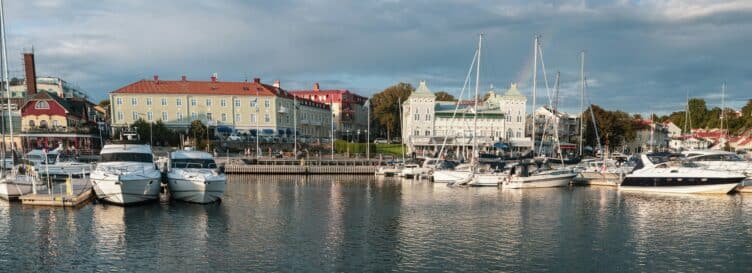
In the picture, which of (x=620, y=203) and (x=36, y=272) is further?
(x=620, y=203)

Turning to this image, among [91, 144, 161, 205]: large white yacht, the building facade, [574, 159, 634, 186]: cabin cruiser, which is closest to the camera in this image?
[91, 144, 161, 205]: large white yacht

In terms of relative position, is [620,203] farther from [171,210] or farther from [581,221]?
[171,210]

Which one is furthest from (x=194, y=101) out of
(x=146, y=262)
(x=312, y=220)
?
(x=146, y=262)

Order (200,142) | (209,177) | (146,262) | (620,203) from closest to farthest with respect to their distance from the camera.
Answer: (146,262), (209,177), (620,203), (200,142)

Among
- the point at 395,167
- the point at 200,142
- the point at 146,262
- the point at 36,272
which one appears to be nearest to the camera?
the point at 36,272

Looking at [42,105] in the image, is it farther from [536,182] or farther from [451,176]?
[536,182]

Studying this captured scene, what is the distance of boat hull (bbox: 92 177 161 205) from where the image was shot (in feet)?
95.5

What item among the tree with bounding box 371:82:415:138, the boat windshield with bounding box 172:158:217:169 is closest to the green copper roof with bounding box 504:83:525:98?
the tree with bounding box 371:82:415:138

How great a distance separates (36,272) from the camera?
17141 millimetres

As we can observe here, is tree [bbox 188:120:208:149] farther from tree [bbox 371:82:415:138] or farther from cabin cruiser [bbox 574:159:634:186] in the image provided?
cabin cruiser [bbox 574:159:634:186]

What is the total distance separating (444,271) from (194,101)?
248ft

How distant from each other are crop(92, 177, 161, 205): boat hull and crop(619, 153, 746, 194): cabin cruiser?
124ft

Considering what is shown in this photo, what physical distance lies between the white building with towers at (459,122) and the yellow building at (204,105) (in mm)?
20301

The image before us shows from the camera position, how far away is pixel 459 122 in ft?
280
